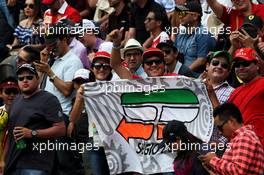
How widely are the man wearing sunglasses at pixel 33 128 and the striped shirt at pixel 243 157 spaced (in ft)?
9.25

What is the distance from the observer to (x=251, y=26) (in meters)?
12.9

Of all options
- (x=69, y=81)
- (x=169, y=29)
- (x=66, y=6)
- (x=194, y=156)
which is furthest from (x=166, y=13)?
(x=194, y=156)

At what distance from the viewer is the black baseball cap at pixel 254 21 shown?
13.0m

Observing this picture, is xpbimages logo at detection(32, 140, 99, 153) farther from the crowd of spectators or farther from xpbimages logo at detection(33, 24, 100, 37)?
xpbimages logo at detection(33, 24, 100, 37)

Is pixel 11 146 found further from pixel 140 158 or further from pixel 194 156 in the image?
pixel 194 156

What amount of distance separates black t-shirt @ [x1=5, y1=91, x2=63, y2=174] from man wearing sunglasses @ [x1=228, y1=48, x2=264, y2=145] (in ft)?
7.14

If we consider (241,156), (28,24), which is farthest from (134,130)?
(28,24)

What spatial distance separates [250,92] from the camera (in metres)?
11.9

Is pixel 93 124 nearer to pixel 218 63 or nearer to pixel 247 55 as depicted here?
pixel 218 63

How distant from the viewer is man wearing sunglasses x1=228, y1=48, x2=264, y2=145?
38.9 ft

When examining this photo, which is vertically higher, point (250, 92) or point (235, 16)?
point (235, 16)

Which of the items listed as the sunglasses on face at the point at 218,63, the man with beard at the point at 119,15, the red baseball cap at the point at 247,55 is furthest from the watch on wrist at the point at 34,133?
the man with beard at the point at 119,15

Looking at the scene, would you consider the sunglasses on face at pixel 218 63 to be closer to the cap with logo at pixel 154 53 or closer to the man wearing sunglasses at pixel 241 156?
the cap with logo at pixel 154 53

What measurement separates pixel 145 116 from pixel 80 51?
2709 millimetres
